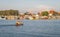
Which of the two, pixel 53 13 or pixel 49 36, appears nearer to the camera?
pixel 49 36

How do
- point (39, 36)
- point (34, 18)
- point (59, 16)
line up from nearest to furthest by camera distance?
point (39, 36), point (34, 18), point (59, 16)

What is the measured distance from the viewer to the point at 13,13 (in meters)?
119

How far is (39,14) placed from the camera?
116250 millimetres

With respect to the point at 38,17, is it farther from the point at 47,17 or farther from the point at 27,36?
the point at 27,36

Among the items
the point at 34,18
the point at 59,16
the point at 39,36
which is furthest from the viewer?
the point at 59,16

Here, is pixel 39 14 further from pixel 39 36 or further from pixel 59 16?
pixel 39 36

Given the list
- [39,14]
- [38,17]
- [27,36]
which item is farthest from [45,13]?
[27,36]

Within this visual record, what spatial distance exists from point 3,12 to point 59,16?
1344 inches

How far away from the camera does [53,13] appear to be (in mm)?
116250

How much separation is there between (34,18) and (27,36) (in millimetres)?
79251

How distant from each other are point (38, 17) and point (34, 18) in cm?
444

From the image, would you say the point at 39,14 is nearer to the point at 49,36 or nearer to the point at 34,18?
the point at 34,18

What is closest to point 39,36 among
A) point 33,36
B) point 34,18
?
point 33,36

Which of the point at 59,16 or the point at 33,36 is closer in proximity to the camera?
the point at 33,36
